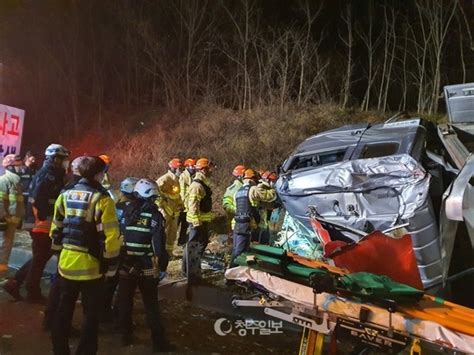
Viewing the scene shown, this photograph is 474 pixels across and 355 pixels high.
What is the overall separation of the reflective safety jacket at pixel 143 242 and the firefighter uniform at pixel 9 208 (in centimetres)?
272

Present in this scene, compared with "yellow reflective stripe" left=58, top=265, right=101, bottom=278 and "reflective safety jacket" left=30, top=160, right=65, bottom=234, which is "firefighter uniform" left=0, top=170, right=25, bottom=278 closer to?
"reflective safety jacket" left=30, top=160, right=65, bottom=234

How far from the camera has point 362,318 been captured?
9.82 feet

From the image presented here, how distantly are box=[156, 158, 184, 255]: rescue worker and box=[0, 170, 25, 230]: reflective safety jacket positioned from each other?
6.87ft

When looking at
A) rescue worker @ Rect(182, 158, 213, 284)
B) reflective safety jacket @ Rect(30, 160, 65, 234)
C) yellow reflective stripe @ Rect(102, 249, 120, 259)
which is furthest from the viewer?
rescue worker @ Rect(182, 158, 213, 284)

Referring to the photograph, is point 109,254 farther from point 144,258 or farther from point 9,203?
point 9,203

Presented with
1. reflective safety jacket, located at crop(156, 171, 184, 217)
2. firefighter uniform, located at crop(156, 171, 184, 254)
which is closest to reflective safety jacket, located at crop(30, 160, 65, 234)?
firefighter uniform, located at crop(156, 171, 184, 254)

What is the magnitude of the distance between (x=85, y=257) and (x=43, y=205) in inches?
79.2

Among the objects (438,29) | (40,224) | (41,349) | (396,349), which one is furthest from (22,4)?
(396,349)

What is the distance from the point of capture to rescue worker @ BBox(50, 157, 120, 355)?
13.7 ft

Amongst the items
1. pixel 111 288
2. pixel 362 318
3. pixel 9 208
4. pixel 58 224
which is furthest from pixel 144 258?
pixel 9 208

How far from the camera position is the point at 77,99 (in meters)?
19.7

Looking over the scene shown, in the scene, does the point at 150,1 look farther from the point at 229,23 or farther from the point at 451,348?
the point at 451,348

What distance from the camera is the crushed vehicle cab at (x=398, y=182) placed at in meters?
4.42

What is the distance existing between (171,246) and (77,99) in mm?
13252
